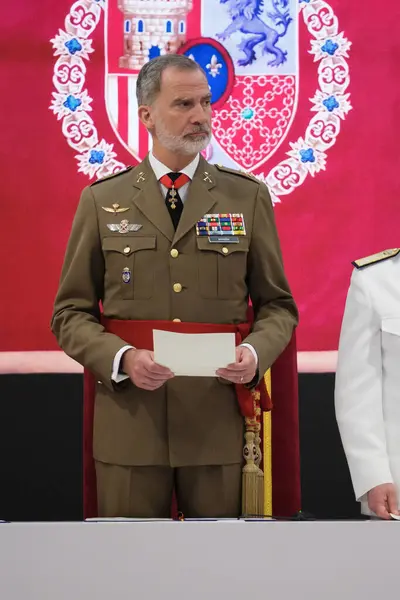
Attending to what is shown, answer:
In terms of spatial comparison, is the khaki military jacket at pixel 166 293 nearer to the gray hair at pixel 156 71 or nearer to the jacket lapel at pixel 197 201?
the jacket lapel at pixel 197 201

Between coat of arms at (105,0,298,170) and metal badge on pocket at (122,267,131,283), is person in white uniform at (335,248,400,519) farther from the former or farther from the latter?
coat of arms at (105,0,298,170)

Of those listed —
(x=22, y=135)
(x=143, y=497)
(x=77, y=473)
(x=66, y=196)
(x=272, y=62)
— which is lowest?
Result: (x=77, y=473)

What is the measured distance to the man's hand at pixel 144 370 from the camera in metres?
2.08

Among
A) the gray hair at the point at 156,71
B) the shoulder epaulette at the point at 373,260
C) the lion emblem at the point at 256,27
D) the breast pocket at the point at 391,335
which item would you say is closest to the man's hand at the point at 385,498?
the breast pocket at the point at 391,335

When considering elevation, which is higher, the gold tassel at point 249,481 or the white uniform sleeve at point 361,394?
the white uniform sleeve at point 361,394

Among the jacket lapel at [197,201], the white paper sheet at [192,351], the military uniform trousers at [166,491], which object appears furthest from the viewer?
the jacket lapel at [197,201]

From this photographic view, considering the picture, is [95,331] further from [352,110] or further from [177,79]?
[352,110]

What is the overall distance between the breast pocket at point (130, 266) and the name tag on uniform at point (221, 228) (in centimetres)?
14

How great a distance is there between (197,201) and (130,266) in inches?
9.9

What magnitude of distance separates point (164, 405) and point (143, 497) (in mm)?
233

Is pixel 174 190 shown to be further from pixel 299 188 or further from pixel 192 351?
pixel 299 188

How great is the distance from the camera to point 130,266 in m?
2.35

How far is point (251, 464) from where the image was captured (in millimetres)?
2318

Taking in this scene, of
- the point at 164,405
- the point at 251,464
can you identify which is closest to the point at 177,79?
the point at 164,405
